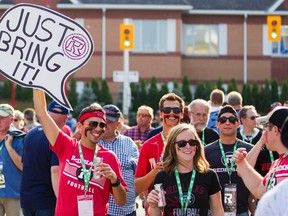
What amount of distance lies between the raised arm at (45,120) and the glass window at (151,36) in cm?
3297

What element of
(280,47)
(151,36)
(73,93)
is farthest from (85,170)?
(280,47)

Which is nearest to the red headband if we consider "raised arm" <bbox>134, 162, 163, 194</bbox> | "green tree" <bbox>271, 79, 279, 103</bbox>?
"raised arm" <bbox>134, 162, 163, 194</bbox>

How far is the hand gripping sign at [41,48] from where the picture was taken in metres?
7.22

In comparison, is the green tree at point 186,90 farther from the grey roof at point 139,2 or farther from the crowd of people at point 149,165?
the crowd of people at point 149,165

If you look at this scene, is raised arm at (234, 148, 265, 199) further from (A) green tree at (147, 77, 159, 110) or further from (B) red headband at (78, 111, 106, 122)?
(A) green tree at (147, 77, 159, 110)

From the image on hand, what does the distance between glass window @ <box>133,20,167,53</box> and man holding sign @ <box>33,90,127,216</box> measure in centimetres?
3305

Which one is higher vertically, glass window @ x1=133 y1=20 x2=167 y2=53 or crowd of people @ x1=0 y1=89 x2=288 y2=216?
glass window @ x1=133 y1=20 x2=167 y2=53

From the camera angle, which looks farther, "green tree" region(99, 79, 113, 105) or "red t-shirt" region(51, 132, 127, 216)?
"green tree" region(99, 79, 113, 105)

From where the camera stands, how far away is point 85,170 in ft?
22.9

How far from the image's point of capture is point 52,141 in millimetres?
7113

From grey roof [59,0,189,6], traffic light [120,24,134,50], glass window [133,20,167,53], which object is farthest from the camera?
glass window [133,20,167,53]

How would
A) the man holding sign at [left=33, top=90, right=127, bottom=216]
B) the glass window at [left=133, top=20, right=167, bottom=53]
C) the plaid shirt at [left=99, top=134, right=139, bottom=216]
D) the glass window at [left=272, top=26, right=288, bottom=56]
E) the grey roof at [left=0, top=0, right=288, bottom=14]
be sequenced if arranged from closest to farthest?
the man holding sign at [left=33, top=90, right=127, bottom=216], the plaid shirt at [left=99, top=134, right=139, bottom=216], the grey roof at [left=0, top=0, right=288, bottom=14], the glass window at [left=133, top=20, right=167, bottom=53], the glass window at [left=272, top=26, right=288, bottom=56]

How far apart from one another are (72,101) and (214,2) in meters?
9.11

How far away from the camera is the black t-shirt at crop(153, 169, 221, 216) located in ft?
21.9
